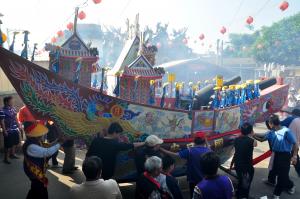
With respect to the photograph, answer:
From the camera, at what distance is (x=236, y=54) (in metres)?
58.1

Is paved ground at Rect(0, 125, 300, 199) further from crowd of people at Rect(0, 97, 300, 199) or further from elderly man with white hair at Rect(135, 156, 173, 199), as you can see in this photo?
elderly man with white hair at Rect(135, 156, 173, 199)

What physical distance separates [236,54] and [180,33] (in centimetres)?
1938

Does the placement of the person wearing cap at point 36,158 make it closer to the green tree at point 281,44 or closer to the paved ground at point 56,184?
→ the paved ground at point 56,184

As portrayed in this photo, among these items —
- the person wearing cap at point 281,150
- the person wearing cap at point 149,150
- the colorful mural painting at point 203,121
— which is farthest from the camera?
the colorful mural painting at point 203,121

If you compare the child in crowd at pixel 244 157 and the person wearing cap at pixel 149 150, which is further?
the child in crowd at pixel 244 157

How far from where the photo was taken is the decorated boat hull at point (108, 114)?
4918 mm

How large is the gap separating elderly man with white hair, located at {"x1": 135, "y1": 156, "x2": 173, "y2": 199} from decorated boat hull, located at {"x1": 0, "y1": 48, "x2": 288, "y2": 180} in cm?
238

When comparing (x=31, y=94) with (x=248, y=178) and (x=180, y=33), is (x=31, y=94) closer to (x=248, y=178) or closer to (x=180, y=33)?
(x=248, y=178)

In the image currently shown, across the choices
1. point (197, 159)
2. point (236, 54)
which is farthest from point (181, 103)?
point (236, 54)

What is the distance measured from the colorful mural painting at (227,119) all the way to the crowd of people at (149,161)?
119 centimetres

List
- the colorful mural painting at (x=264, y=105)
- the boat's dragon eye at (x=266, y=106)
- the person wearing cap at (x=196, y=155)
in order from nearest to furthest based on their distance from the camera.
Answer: the person wearing cap at (x=196, y=155) < the colorful mural painting at (x=264, y=105) < the boat's dragon eye at (x=266, y=106)

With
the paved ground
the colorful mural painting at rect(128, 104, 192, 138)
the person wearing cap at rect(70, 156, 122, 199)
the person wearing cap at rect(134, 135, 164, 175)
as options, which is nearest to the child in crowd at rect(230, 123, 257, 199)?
the paved ground

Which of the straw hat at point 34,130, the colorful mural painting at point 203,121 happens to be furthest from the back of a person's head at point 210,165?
the colorful mural painting at point 203,121

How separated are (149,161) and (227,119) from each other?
449 centimetres
